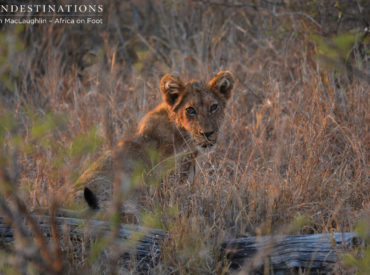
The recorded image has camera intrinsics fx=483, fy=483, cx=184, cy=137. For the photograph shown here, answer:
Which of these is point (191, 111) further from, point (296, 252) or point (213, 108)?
point (296, 252)

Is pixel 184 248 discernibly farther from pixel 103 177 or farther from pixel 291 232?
pixel 103 177

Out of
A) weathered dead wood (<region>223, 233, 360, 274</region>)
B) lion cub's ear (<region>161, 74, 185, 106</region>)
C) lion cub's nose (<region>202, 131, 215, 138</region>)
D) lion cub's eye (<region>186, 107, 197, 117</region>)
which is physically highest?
lion cub's ear (<region>161, 74, 185, 106</region>)

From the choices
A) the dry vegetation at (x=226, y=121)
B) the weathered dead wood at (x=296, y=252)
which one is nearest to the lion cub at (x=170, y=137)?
the dry vegetation at (x=226, y=121)

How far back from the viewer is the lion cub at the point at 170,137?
14.6 ft

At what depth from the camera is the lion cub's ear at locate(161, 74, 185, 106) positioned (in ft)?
16.3

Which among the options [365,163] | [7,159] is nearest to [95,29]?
[365,163]

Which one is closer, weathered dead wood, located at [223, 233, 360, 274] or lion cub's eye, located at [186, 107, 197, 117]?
weathered dead wood, located at [223, 233, 360, 274]

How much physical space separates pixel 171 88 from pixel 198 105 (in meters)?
0.36

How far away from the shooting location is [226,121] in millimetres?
6055

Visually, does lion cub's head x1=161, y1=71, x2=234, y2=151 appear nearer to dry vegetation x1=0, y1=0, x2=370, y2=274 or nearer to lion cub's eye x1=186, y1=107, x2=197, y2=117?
lion cub's eye x1=186, y1=107, x2=197, y2=117

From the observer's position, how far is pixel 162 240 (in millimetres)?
3641

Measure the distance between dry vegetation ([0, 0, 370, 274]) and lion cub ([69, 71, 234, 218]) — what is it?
0.24 metres

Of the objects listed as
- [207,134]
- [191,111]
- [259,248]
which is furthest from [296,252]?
[191,111]

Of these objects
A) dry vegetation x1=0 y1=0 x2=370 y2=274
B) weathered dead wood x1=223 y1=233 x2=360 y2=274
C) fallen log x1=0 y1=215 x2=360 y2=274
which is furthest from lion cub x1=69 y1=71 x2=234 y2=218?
weathered dead wood x1=223 y1=233 x2=360 y2=274
